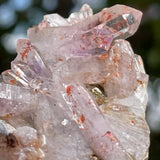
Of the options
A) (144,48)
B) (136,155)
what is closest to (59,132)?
(136,155)

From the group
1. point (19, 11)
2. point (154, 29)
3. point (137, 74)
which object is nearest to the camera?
point (137, 74)

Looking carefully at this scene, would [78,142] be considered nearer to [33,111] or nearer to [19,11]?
[33,111]

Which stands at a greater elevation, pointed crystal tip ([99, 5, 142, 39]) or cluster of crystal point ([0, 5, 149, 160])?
pointed crystal tip ([99, 5, 142, 39])

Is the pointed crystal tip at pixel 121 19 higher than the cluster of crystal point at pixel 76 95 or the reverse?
higher

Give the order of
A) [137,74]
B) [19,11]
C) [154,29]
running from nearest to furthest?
[137,74] → [154,29] → [19,11]

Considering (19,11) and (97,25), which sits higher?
(97,25)

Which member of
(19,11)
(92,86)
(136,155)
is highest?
(92,86)

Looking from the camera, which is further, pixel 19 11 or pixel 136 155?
pixel 19 11
